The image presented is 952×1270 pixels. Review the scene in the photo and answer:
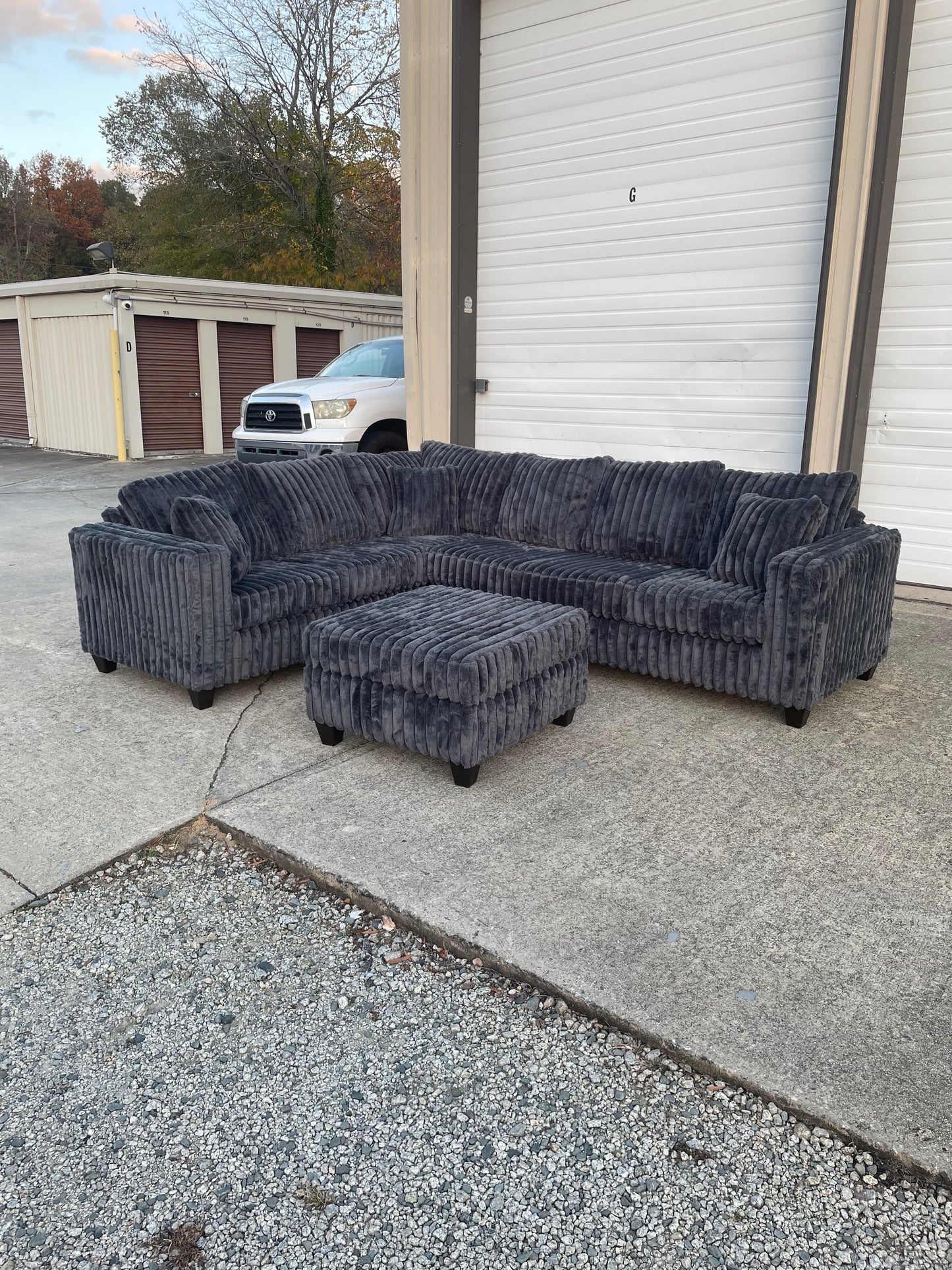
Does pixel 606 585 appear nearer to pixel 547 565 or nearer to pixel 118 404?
pixel 547 565

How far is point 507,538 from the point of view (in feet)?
17.1

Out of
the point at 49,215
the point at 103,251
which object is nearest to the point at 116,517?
the point at 103,251

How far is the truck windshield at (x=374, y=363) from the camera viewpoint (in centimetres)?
902

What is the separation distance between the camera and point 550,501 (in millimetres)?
5031

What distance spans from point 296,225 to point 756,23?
19355 mm

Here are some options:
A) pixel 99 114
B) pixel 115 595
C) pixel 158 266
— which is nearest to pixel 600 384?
pixel 115 595

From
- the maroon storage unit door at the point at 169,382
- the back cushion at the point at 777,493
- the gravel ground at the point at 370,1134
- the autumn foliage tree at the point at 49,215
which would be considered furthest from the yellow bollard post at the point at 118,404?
the autumn foliage tree at the point at 49,215

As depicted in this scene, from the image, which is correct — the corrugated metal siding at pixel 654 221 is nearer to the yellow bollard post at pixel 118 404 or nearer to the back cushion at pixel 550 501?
the back cushion at pixel 550 501

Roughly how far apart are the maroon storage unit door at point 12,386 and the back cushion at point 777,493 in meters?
14.7

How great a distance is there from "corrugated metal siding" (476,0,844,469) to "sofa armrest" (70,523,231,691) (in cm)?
391

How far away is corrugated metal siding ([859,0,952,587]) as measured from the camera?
5328 mm

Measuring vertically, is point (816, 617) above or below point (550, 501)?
below

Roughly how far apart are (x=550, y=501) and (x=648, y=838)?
261 cm

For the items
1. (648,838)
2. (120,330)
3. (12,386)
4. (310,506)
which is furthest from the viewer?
(12,386)
